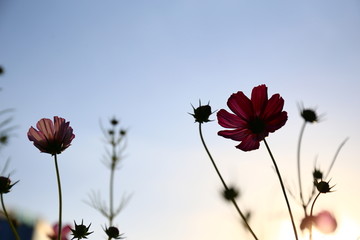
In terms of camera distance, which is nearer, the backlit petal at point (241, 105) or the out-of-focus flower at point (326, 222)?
the backlit petal at point (241, 105)

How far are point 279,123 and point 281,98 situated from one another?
0.07 metres

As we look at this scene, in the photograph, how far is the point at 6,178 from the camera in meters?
0.78

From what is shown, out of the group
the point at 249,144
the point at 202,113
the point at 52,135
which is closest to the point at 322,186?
the point at 249,144

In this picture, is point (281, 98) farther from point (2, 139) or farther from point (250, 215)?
point (2, 139)

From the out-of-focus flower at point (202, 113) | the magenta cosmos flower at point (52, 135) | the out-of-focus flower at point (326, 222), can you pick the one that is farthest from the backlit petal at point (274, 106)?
the magenta cosmos flower at point (52, 135)

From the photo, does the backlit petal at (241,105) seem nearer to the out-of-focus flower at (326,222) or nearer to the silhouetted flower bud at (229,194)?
the silhouetted flower bud at (229,194)

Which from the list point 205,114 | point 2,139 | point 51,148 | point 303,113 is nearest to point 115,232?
point 51,148

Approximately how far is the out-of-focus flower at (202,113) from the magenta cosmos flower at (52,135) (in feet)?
1.14

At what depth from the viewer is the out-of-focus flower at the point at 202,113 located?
2.84 feet

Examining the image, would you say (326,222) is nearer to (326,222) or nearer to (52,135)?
(326,222)

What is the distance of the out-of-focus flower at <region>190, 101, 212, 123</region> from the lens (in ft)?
2.84

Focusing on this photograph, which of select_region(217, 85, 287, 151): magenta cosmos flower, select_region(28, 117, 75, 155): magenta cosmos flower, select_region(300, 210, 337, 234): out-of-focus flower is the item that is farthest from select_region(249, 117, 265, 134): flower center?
select_region(28, 117, 75, 155): magenta cosmos flower

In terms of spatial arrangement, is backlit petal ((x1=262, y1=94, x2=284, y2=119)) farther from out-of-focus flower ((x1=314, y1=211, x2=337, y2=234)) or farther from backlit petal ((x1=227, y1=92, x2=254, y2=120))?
out-of-focus flower ((x1=314, y1=211, x2=337, y2=234))

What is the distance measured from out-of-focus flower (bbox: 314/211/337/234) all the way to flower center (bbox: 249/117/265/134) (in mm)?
378
